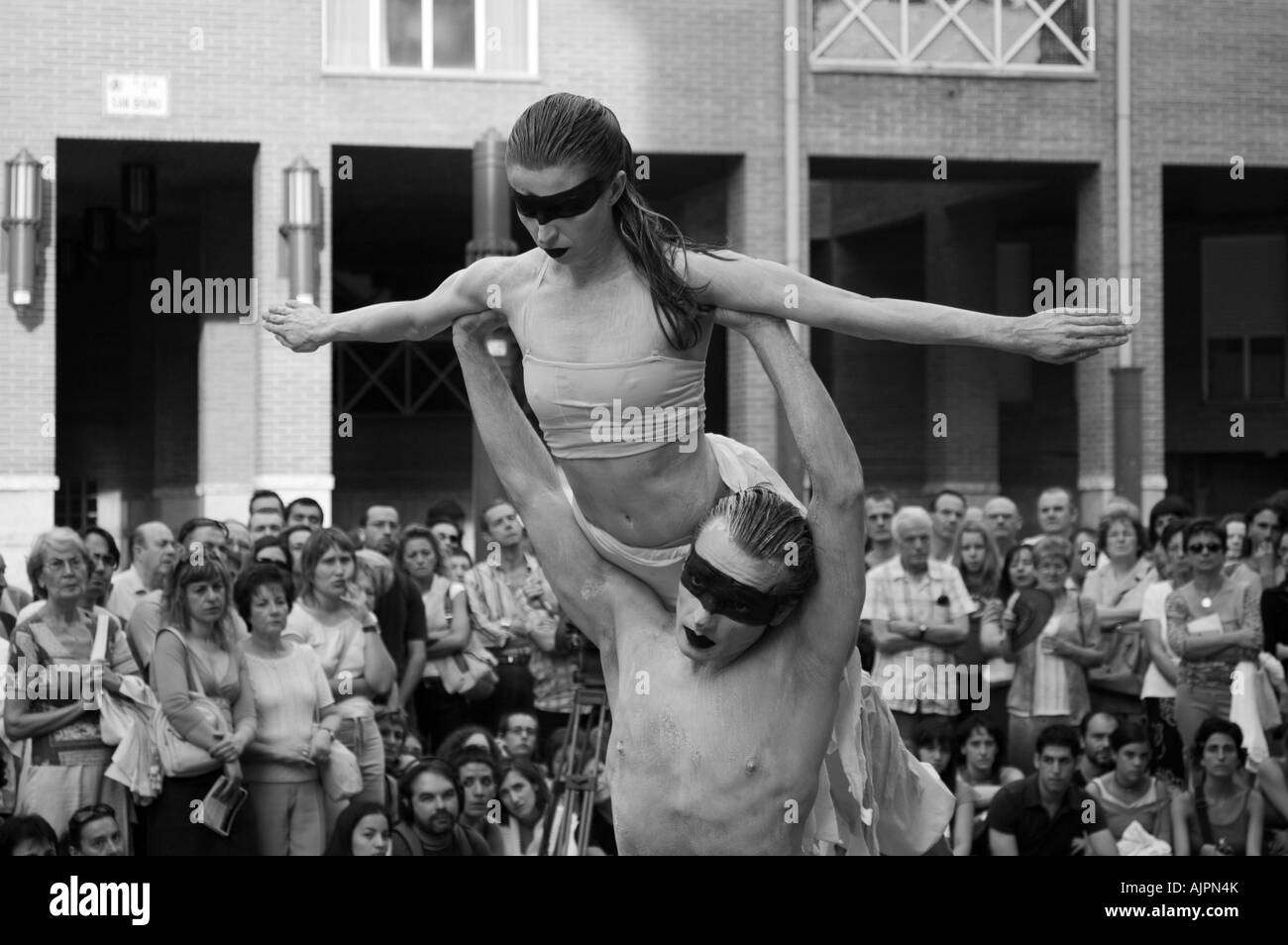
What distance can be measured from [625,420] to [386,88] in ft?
45.9

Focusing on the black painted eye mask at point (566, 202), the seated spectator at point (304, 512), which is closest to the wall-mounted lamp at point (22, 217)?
the seated spectator at point (304, 512)

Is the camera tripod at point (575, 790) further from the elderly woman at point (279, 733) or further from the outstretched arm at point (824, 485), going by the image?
the outstretched arm at point (824, 485)

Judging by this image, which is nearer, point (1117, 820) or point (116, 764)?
point (116, 764)

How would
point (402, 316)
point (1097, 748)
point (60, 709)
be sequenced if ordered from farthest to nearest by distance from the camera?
point (1097, 748) → point (60, 709) → point (402, 316)


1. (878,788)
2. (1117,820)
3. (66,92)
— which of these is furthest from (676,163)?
(878,788)

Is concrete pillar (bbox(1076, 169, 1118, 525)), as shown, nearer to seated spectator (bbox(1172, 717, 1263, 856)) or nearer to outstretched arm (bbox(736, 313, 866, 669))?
seated spectator (bbox(1172, 717, 1263, 856))

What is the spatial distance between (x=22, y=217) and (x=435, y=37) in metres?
4.09

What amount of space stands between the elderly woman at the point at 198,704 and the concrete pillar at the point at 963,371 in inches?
561

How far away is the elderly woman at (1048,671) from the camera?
8.77 metres

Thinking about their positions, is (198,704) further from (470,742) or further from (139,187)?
(139,187)

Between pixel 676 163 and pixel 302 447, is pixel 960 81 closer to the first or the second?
pixel 676 163

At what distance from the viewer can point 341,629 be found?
7.95 meters

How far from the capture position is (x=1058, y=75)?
1812cm

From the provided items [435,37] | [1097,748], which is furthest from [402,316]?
[435,37]
